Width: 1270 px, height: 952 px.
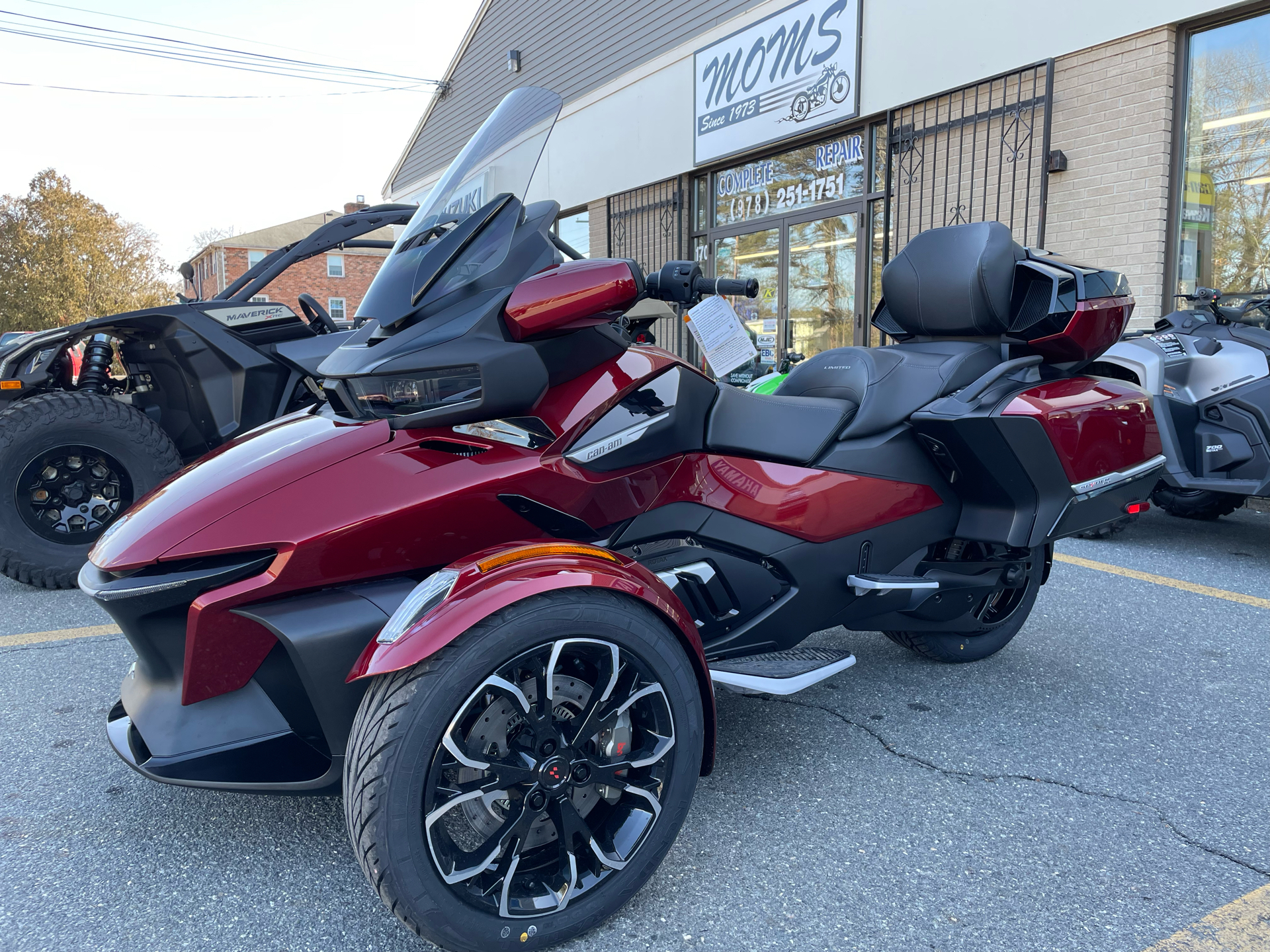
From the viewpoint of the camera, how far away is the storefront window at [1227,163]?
6.11 m

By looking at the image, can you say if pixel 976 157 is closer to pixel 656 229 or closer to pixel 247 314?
pixel 656 229

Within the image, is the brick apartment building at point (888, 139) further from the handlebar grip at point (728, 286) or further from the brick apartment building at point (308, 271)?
the brick apartment building at point (308, 271)

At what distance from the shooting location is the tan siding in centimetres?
1141

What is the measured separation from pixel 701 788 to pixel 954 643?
1.31 meters

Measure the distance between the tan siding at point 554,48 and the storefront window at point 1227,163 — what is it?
540cm

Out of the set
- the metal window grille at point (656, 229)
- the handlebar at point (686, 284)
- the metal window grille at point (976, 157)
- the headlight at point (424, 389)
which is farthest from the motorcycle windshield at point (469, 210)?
the metal window grille at point (656, 229)

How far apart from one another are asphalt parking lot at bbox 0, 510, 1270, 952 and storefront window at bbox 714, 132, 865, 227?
7.15 metres

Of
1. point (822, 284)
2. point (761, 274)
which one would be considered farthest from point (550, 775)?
point (761, 274)

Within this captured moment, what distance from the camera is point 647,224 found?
12453 millimetres

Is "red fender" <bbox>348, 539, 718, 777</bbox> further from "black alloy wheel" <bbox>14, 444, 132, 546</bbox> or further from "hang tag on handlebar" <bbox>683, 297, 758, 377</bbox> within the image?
"black alloy wheel" <bbox>14, 444, 132, 546</bbox>

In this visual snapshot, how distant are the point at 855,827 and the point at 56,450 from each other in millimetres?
4182

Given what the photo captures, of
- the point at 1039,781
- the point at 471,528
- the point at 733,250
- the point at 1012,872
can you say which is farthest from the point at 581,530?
the point at 733,250

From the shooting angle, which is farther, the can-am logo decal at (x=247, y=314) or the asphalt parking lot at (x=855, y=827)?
the can-am logo decal at (x=247, y=314)

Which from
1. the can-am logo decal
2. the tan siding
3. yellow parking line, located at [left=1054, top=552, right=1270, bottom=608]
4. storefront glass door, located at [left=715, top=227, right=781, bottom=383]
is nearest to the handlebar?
yellow parking line, located at [left=1054, top=552, right=1270, bottom=608]
